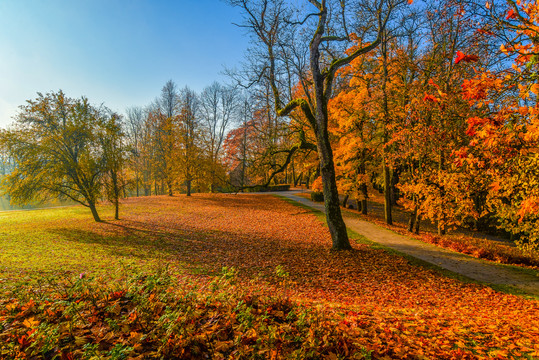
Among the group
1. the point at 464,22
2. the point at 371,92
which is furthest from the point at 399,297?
A: the point at 371,92

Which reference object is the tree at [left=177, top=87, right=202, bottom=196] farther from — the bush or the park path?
the park path

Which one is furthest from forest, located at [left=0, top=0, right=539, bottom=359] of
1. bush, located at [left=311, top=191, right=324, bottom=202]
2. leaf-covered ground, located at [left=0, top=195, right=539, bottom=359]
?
bush, located at [left=311, top=191, right=324, bottom=202]

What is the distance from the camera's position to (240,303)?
3186 millimetres

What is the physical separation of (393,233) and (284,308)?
1058cm

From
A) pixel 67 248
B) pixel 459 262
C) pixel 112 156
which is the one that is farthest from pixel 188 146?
pixel 459 262

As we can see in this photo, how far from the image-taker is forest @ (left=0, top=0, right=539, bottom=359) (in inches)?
109

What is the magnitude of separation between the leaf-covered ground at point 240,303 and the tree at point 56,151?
118 inches

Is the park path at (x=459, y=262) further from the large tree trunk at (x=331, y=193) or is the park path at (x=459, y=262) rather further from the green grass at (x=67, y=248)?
the green grass at (x=67, y=248)

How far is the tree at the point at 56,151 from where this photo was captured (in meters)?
13.6

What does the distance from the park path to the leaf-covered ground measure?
103cm

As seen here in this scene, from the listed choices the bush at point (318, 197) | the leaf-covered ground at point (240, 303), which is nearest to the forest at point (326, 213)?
the leaf-covered ground at point (240, 303)

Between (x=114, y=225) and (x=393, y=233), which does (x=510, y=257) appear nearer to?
(x=393, y=233)

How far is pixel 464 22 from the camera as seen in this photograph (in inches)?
211

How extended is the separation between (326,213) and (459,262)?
467 cm
